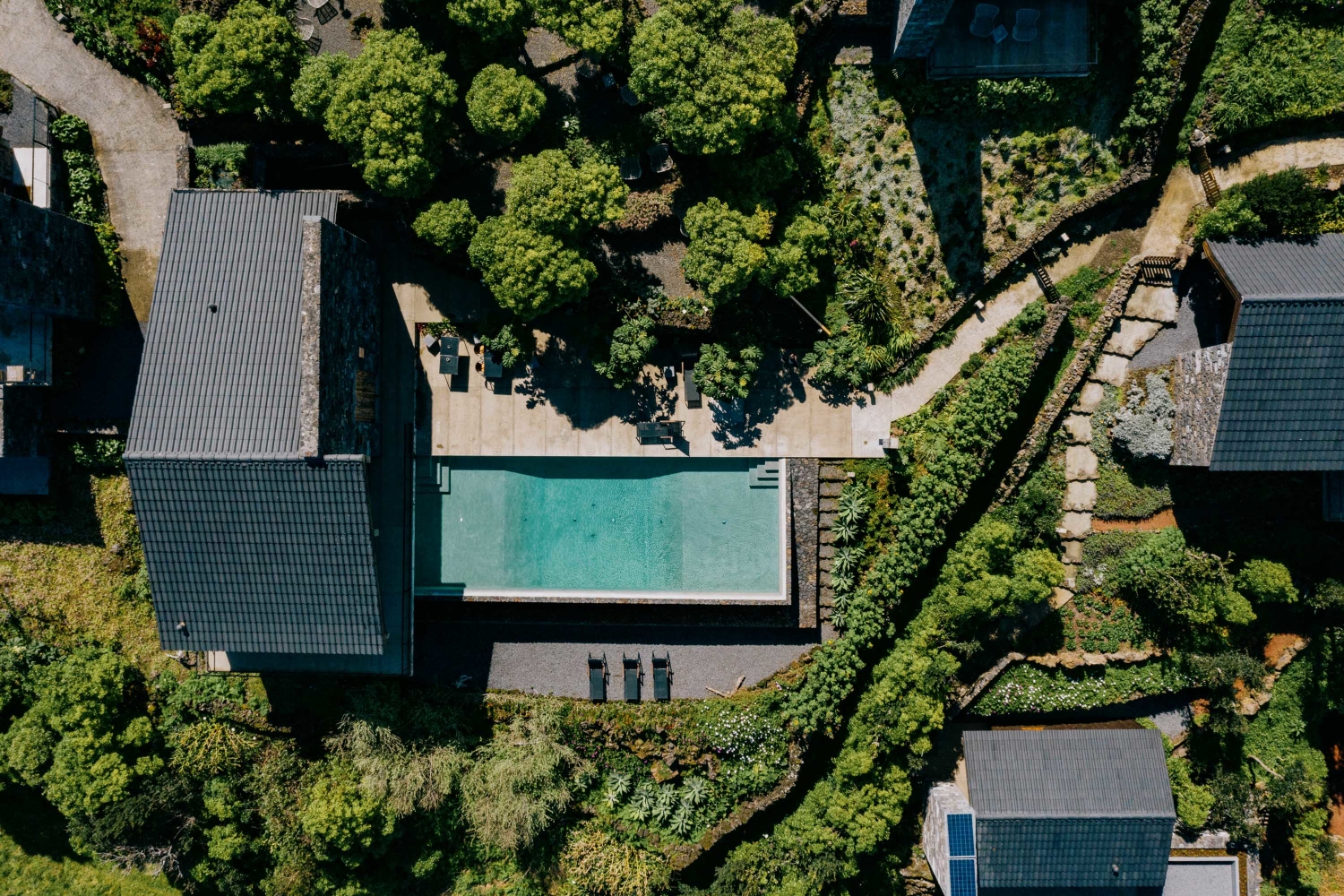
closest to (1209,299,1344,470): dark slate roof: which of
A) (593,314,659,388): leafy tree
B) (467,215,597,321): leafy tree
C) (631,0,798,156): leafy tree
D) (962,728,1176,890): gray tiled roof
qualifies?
(962,728,1176,890): gray tiled roof

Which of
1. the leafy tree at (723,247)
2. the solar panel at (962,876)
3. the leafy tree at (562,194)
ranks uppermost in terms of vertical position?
the leafy tree at (562,194)

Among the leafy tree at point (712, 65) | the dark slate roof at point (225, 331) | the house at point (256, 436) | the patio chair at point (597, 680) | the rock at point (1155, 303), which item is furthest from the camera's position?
the patio chair at point (597, 680)

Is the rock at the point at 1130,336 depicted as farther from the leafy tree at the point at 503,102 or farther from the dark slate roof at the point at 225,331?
the dark slate roof at the point at 225,331

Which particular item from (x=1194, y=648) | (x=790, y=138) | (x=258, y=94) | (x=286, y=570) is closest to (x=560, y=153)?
(x=790, y=138)

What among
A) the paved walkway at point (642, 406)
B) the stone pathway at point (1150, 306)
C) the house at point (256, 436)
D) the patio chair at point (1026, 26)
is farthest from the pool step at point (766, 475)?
the patio chair at point (1026, 26)

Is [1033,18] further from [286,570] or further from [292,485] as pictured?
[286,570]

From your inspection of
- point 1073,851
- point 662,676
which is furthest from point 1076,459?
point 662,676
